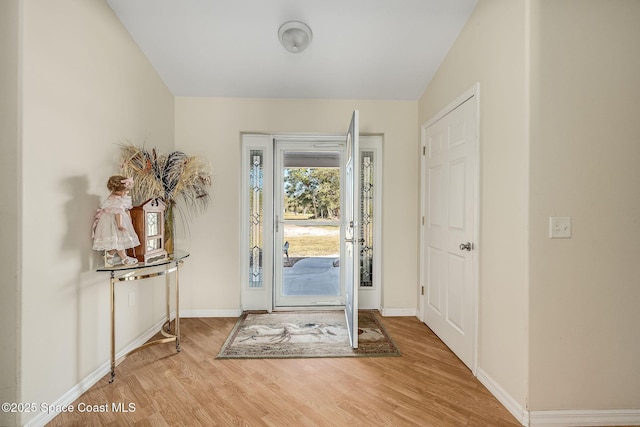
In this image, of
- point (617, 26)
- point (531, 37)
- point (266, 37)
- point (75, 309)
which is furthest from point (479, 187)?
point (75, 309)

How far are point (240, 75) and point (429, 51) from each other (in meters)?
1.75

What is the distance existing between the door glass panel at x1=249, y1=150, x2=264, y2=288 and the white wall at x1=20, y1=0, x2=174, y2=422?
1.19 meters

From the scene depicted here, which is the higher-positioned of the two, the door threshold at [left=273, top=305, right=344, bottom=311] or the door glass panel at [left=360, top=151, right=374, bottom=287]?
the door glass panel at [left=360, top=151, right=374, bottom=287]

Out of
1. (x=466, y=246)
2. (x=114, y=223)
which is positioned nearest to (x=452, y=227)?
(x=466, y=246)

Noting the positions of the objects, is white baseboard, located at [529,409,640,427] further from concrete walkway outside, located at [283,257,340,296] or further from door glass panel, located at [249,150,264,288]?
door glass panel, located at [249,150,264,288]

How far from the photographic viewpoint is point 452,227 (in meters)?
2.26

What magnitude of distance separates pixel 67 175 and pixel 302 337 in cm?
211

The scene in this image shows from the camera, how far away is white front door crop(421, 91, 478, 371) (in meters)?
2.00

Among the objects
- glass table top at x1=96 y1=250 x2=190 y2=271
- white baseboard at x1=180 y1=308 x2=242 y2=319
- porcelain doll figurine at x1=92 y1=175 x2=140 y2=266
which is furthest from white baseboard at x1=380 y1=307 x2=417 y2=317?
porcelain doll figurine at x1=92 y1=175 x2=140 y2=266

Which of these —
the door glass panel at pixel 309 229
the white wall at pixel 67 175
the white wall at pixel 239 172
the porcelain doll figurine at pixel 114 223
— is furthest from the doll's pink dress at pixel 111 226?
the door glass panel at pixel 309 229

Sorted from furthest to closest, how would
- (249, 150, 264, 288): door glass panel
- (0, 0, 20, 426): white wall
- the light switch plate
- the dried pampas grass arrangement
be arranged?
(249, 150, 264, 288): door glass panel, the dried pampas grass arrangement, the light switch plate, (0, 0, 20, 426): white wall

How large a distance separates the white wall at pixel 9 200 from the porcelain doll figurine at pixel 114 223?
1.25 feet

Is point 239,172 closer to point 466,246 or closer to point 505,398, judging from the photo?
point 466,246

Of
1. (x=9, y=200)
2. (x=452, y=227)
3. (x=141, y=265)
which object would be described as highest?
(x=9, y=200)
